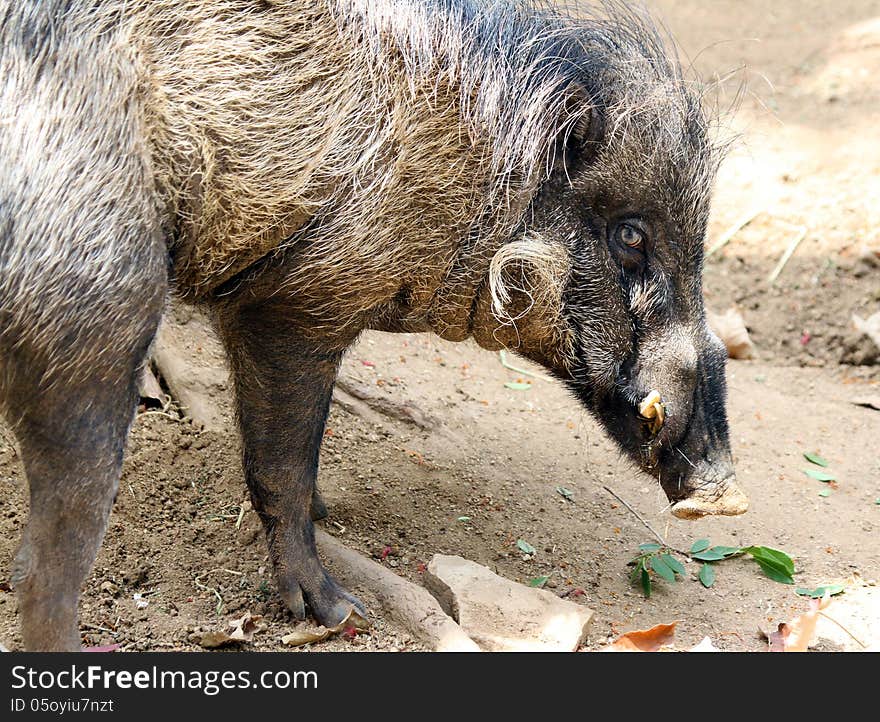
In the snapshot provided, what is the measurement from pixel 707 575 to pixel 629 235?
55.6 inches

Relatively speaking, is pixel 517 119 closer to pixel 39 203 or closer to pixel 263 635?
pixel 39 203

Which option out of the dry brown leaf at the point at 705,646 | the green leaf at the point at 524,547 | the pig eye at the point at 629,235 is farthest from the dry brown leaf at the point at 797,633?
the pig eye at the point at 629,235

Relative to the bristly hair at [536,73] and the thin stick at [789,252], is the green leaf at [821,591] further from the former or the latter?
the thin stick at [789,252]

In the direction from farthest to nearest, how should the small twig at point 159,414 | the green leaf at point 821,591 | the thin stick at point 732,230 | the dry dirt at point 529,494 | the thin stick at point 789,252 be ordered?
the thin stick at point 732,230
the thin stick at point 789,252
the small twig at point 159,414
the green leaf at point 821,591
the dry dirt at point 529,494

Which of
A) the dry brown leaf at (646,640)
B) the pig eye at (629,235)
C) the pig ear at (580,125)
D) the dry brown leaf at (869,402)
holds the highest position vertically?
the pig ear at (580,125)

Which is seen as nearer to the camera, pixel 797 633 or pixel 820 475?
pixel 797 633

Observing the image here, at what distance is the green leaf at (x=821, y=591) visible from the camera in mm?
4027

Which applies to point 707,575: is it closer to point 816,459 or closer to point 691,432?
point 691,432

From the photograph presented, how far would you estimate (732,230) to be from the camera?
7.19 metres

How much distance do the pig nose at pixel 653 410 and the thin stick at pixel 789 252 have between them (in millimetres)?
3524

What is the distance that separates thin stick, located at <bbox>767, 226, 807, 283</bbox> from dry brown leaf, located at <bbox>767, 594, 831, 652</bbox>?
3372 mm

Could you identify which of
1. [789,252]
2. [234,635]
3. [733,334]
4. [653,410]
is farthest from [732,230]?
[234,635]

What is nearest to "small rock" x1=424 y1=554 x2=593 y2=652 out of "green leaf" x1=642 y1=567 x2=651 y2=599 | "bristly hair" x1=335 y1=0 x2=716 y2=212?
"green leaf" x1=642 y1=567 x2=651 y2=599

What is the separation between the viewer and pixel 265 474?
3725 mm
